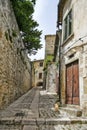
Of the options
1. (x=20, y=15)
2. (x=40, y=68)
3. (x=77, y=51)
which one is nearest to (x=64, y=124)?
(x=77, y=51)

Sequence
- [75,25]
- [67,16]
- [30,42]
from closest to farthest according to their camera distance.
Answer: [75,25]
[67,16]
[30,42]

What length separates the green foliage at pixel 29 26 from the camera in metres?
17.7

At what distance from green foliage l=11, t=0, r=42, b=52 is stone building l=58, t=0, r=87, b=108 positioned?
26.1ft

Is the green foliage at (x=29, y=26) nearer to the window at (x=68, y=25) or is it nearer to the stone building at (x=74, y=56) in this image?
the window at (x=68, y=25)

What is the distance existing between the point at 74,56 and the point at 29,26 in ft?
43.6

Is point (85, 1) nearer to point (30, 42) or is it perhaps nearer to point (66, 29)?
point (66, 29)

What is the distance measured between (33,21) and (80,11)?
15130mm

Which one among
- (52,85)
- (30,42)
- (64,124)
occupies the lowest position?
(64,124)

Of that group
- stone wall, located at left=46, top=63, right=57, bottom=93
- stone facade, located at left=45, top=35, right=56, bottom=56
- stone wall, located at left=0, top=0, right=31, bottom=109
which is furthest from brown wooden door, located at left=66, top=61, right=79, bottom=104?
stone facade, located at left=45, top=35, right=56, bottom=56

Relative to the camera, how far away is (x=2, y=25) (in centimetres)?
757

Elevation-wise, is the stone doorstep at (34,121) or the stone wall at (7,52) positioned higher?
the stone wall at (7,52)

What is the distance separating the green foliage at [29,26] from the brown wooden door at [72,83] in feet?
30.1

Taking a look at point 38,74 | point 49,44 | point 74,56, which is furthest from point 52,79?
point 38,74

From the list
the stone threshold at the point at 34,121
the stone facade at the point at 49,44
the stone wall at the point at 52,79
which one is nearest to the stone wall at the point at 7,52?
the stone threshold at the point at 34,121
